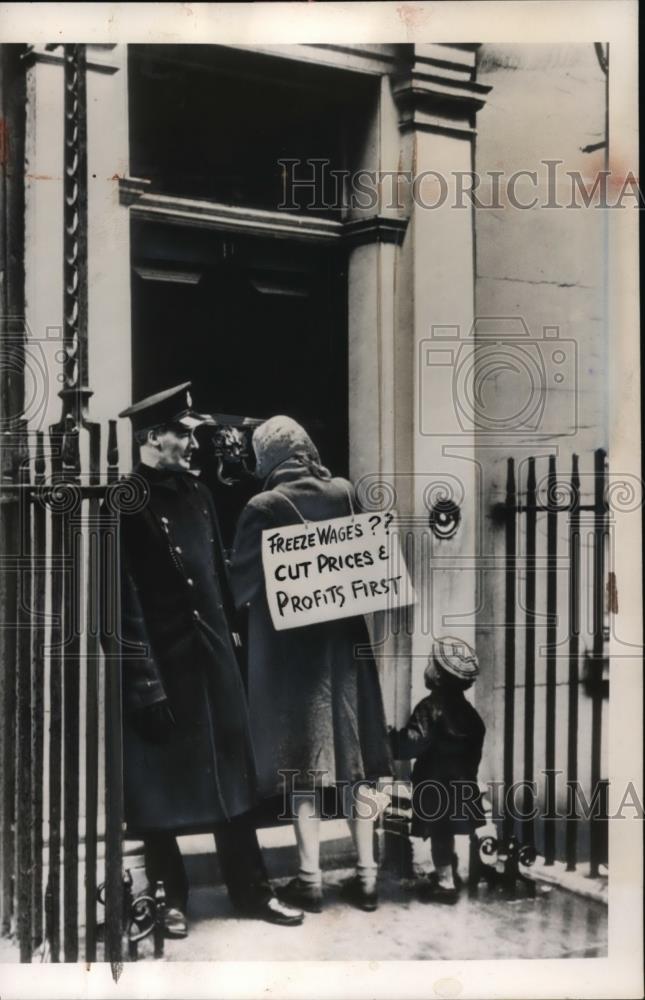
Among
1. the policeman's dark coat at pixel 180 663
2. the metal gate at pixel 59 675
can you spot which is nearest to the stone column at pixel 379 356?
the policeman's dark coat at pixel 180 663

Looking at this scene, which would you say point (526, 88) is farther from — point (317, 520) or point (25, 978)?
point (25, 978)

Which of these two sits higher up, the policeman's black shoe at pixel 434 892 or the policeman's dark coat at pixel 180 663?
the policeman's dark coat at pixel 180 663

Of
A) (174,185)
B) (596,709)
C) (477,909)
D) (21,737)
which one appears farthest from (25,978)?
(174,185)

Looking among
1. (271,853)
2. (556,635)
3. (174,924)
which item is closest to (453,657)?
(556,635)

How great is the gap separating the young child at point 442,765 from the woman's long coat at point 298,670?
23 cm

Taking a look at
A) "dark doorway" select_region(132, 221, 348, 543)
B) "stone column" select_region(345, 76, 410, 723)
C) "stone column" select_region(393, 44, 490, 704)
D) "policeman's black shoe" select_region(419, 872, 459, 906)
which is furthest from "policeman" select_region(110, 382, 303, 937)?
"stone column" select_region(393, 44, 490, 704)

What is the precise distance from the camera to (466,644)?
4.44 metres

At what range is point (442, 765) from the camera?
442 centimetres

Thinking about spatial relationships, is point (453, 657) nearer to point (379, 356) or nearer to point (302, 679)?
point (302, 679)

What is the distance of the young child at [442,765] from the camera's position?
4414 mm

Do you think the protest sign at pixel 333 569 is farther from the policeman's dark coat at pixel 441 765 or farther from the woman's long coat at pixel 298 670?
the policeman's dark coat at pixel 441 765

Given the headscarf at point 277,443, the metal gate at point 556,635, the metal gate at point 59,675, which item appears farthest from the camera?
the metal gate at point 556,635

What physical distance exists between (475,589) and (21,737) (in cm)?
186

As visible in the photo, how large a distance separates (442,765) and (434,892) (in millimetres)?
507
